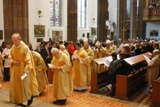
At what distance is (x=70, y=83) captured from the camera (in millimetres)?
6656

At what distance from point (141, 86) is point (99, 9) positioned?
32.6 ft

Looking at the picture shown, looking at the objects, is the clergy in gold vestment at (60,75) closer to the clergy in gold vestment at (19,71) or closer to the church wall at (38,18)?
the clergy in gold vestment at (19,71)

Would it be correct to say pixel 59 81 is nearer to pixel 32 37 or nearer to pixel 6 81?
pixel 6 81

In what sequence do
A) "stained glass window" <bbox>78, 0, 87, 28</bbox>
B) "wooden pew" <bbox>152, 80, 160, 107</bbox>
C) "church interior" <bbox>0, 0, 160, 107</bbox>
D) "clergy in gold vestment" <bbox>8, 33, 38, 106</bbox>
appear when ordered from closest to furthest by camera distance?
"clergy in gold vestment" <bbox>8, 33, 38, 106</bbox>, "wooden pew" <bbox>152, 80, 160, 107</bbox>, "church interior" <bbox>0, 0, 160, 107</bbox>, "stained glass window" <bbox>78, 0, 87, 28</bbox>

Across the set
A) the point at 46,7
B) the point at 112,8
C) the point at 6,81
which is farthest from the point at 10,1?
the point at 112,8

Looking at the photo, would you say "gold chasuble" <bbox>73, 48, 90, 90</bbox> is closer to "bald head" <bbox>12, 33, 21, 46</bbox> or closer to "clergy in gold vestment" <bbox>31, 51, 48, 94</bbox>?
"clergy in gold vestment" <bbox>31, 51, 48, 94</bbox>

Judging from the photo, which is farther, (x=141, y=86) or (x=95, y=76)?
(x=141, y=86)

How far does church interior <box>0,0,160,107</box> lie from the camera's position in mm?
7027

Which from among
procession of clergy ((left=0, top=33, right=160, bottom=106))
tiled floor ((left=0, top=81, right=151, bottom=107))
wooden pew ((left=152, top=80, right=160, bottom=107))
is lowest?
tiled floor ((left=0, top=81, right=151, bottom=107))

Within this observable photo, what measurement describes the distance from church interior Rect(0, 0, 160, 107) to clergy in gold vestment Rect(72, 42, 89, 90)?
1.01ft

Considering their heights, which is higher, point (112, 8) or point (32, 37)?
point (112, 8)

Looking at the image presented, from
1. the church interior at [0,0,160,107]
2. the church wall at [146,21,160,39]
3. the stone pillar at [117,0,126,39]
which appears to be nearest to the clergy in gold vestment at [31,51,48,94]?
the church interior at [0,0,160,107]

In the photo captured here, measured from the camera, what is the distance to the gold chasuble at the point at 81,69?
26.8ft

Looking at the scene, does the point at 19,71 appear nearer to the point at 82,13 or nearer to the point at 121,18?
the point at 121,18
